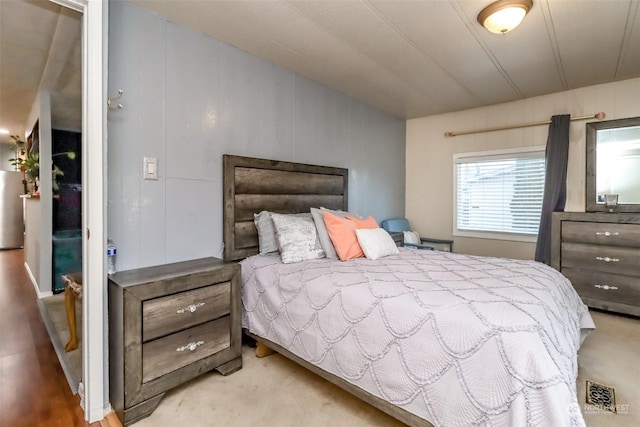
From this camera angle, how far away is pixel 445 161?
4.36 meters

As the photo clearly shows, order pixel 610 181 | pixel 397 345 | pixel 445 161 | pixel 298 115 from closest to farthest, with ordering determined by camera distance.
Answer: pixel 397 345
pixel 298 115
pixel 610 181
pixel 445 161

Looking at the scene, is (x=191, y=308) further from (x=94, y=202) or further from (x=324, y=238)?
(x=324, y=238)

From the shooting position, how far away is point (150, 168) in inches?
79.4

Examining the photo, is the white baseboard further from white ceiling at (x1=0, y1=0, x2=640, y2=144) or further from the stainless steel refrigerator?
white ceiling at (x1=0, y1=0, x2=640, y2=144)

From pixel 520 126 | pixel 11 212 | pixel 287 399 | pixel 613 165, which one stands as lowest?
pixel 287 399

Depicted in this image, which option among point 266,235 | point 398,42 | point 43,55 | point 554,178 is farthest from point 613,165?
point 43,55

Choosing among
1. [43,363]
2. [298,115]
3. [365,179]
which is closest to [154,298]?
[43,363]

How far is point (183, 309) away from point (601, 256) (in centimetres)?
384

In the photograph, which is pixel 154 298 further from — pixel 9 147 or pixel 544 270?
pixel 9 147

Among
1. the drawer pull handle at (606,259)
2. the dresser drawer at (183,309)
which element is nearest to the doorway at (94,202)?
the dresser drawer at (183,309)

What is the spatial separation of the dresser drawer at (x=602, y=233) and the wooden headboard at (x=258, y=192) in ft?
8.42

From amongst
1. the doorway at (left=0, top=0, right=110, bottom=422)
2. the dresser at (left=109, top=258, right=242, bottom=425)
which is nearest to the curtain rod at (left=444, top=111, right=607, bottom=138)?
the dresser at (left=109, top=258, right=242, bottom=425)

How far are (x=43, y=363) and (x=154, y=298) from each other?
1222 millimetres

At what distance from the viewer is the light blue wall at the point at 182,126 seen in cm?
191
